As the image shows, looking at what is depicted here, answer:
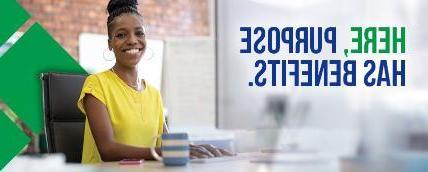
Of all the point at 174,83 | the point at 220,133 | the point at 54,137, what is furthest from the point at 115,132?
the point at 174,83

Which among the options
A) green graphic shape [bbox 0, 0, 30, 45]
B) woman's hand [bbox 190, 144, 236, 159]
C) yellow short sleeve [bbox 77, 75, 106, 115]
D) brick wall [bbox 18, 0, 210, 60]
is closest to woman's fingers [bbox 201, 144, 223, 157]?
woman's hand [bbox 190, 144, 236, 159]

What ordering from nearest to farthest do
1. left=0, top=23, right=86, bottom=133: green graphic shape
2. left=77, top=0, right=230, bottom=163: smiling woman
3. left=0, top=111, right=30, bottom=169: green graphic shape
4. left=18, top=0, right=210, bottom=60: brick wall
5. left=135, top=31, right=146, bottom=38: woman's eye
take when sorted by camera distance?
1. left=77, top=0, right=230, bottom=163: smiling woman
2. left=135, top=31, right=146, bottom=38: woman's eye
3. left=0, top=23, right=86, bottom=133: green graphic shape
4. left=0, top=111, right=30, bottom=169: green graphic shape
5. left=18, top=0, right=210, bottom=60: brick wall

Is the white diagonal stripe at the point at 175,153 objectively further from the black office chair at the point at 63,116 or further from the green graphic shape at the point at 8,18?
the green graphic shape at the point at 8,18

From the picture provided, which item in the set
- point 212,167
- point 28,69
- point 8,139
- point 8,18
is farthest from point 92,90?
point 8,18

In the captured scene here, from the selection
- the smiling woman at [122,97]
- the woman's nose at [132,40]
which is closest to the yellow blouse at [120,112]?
the smiling woman at [122,97]

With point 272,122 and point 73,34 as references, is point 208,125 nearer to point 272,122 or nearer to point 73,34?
point 73,34

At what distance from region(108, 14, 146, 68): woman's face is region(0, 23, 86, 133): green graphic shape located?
0.38 meters

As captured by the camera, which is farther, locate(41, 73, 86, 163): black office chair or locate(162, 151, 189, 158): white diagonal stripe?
locate(41, 73, 86, 163): black office chair

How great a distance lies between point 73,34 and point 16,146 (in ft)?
7.76

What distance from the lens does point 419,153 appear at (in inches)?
29.7

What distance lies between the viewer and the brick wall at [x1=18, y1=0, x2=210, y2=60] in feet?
16.2

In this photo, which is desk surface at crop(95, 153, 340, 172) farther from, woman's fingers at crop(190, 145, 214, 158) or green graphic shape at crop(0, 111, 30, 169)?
green graphic shape at crop(0, 111, 30, 169)

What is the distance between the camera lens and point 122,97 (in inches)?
72.3

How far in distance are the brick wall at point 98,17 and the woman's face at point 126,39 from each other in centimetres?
318
